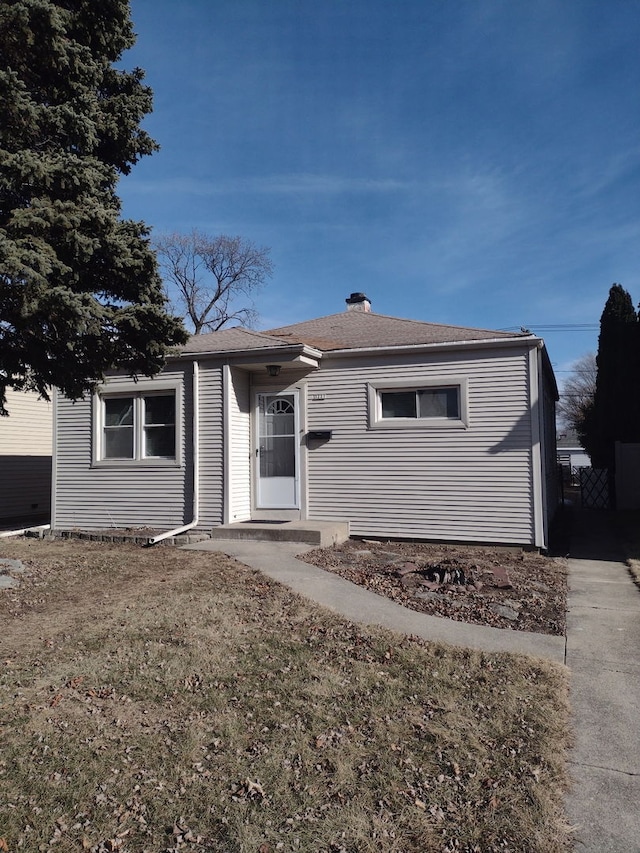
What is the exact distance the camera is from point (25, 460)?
16.1m

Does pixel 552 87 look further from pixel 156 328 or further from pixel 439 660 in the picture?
pixel 439 660

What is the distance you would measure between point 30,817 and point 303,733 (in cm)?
142

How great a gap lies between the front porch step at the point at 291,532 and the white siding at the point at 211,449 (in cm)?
43

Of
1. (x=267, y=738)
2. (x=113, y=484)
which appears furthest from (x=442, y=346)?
(x=267, y=738)

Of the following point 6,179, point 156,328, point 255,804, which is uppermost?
point 6,179

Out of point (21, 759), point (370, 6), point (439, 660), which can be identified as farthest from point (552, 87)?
point (21, 759)

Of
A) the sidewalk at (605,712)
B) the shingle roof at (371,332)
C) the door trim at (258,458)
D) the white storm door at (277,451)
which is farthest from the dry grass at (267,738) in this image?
the shingle roof at (371,332)

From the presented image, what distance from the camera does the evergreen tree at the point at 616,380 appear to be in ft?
59.8

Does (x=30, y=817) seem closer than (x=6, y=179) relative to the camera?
Yes

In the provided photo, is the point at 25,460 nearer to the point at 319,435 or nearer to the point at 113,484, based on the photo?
the point at 113,484

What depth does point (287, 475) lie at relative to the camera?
35.1 ft

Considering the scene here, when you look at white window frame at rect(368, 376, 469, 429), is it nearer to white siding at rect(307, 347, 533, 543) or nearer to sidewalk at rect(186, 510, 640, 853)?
white siding at rect(307, 347, 533, 543)

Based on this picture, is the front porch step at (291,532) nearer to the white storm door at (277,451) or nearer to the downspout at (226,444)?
the downspout at (226,444)

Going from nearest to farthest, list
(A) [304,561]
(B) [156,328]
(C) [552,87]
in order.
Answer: (B) [156,328], (A) [304,561], (C) [552,87]
